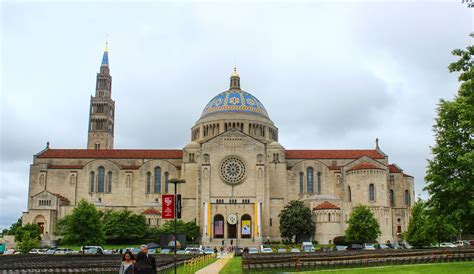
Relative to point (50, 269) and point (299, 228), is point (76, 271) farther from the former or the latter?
point (299, 228)

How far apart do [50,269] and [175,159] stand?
69.6 metres

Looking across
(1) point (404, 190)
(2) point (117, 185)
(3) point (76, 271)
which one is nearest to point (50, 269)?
(3) point (76, 271)

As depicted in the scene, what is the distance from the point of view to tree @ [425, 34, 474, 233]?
31234mm

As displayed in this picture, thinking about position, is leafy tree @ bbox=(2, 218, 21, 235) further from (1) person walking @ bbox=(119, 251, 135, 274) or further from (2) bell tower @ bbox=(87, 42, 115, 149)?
(1) person walking @ bbox=(119, 251, 135, 274)

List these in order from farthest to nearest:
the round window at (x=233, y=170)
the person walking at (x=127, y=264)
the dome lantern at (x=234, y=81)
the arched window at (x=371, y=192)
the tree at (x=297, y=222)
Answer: the dome lantern at (x=234, y=81), the round window at (x=233, y=170), the arched window at (x=371, y=192), the tree at (x=297, y=222), the person walking at (x=127, y=264)

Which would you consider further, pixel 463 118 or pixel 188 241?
pixel 188 241

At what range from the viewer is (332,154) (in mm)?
98875

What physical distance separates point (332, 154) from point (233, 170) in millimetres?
20886

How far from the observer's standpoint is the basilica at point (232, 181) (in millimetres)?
84312

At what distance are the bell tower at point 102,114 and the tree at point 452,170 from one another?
96.0 metres

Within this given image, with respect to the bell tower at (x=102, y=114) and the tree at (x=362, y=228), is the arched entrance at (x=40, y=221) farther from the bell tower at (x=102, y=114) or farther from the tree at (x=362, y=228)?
the tree at (x=362, y=228)

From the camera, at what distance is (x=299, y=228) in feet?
258

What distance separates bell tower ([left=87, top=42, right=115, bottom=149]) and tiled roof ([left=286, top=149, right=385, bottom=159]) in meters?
45.3

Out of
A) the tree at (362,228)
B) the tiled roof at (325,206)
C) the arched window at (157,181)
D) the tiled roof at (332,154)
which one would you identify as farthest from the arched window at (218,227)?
the tree at (362,228)
